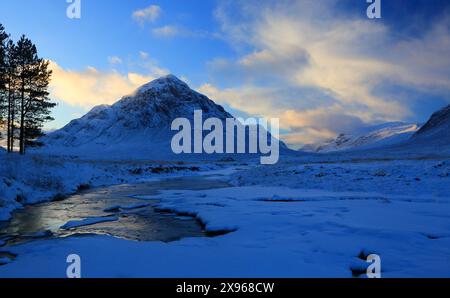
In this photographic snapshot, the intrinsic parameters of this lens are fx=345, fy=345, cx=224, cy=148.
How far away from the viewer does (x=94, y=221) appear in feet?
43.3

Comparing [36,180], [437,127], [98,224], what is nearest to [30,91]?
[36,180]

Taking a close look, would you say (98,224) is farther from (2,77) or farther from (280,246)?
(2,77)

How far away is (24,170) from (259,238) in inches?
737

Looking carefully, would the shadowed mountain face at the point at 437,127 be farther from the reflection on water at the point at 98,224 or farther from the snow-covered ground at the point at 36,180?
the reflection on water at the point at 98,224

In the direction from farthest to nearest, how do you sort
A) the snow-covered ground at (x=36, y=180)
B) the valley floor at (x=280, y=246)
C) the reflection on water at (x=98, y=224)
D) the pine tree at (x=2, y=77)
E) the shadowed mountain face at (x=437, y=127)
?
the shadowed mountain face at (x=437, y=127)
the pine tree at (x=2, y=77)
the snow-covered ground at (x=36, y=180)
the reflection on water at (x=98, y=224)
the valley floor at (x=280, y=246)

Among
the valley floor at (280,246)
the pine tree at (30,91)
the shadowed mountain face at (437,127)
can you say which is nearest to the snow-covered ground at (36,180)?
the valley floor at (280,246)

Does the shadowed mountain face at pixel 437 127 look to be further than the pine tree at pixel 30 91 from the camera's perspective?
Yes

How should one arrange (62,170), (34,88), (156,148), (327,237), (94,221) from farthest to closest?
(156,148) < (34,88) < (62,170) < (94,221) < (327,237)

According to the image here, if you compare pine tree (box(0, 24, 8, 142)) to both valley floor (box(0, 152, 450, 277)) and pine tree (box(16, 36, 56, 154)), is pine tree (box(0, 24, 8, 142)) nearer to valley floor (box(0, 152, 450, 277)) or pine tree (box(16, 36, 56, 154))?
pine tree (box(16, 36, 56, 154))

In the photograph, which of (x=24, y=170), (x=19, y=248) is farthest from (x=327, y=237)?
(x=24, y=170)

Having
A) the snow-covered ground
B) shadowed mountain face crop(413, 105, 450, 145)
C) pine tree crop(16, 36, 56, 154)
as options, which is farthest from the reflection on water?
shadowed mountain face crop(413, 105, 450, 145)

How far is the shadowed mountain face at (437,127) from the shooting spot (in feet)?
504

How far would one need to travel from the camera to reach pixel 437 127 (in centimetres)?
17238
